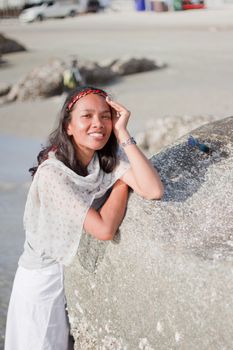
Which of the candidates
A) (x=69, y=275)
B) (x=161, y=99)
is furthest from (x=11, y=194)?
(x=161, y=99)

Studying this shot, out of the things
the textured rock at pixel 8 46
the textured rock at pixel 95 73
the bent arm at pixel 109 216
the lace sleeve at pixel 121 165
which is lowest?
the textured rock at pixel 8 46

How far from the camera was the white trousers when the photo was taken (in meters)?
1.89

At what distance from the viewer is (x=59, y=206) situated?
179 cm

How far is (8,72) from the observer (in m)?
13.0

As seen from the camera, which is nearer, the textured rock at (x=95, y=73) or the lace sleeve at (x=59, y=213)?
the lace sleeve at (x=59, y=213)

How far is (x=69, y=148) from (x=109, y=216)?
24cm

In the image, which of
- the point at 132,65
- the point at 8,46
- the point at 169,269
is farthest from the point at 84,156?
the point at 8,46

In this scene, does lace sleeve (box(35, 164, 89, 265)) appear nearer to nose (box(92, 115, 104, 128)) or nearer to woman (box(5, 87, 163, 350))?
woman (box(5, 87, 163, 350))

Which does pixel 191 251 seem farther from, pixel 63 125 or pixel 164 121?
pixel 164 121

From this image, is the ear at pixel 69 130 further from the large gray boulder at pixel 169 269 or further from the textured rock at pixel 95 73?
the textured rock at pixel 95 73

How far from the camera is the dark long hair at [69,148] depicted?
6.12ft

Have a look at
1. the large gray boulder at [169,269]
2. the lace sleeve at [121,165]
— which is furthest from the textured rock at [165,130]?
the lace sleeve at [121,165]

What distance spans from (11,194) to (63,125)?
321 centimetres

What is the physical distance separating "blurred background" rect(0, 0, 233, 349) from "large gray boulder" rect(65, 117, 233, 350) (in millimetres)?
1003
